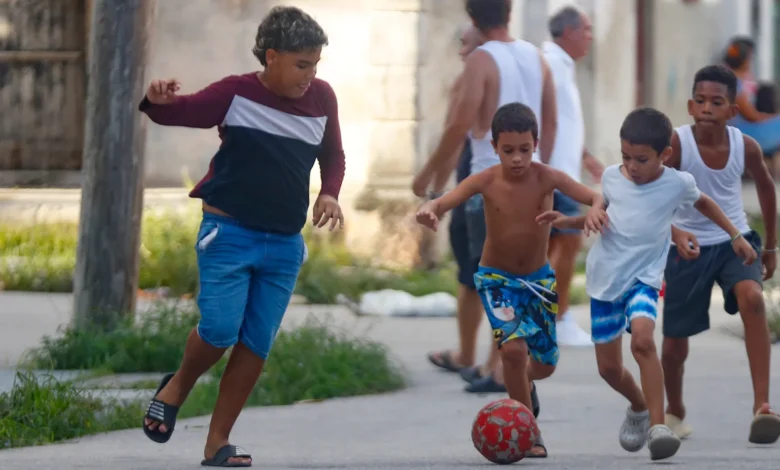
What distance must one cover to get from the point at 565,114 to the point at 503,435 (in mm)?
3944

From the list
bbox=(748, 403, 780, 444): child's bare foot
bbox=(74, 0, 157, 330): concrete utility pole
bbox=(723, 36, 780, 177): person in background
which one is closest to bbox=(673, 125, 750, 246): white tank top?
bbox=(748, 403, 780, 444): child's bare foot

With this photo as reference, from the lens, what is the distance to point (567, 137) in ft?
32.0

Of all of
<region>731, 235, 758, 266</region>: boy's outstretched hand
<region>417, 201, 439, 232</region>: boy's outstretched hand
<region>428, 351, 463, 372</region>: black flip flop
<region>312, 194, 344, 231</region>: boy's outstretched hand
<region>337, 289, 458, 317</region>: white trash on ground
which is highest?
<region>312, 194, 344, 231</region>: boy's outstretched hand

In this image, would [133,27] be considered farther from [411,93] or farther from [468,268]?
[411,93]

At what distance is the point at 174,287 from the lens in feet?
38.3

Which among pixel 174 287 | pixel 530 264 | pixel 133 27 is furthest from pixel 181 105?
pixel 174 287

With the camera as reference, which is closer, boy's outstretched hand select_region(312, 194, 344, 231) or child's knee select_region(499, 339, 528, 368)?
boy's outstretched hand select_region(312, 194, 344, 231)

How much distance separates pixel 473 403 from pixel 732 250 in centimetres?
157

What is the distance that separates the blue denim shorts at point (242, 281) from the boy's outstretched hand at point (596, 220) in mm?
1074

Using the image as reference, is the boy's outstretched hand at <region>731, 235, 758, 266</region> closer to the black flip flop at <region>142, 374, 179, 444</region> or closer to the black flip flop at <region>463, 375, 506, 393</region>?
the black flip flop at <region>463, 375, 506, 393</region>

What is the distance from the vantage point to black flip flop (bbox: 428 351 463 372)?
29.0 feet

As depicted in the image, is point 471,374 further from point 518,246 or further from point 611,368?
point 611,368

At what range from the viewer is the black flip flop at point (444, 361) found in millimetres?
8836

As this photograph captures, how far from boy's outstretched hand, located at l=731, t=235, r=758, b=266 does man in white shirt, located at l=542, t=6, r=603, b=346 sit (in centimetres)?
288
